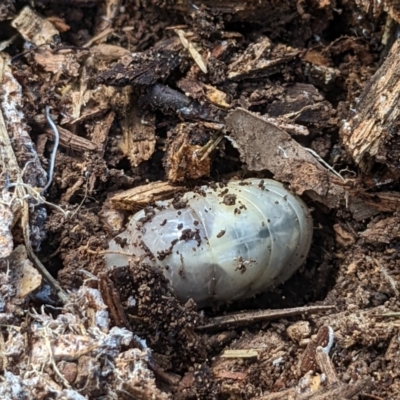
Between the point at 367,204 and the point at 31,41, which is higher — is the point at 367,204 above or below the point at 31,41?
below

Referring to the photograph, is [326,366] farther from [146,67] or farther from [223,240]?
[146,67]

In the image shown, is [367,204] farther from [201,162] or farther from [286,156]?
[201,162]

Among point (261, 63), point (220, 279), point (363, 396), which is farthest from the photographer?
point (261, 63)

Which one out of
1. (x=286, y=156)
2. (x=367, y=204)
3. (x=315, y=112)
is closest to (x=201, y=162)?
(x=286, y=156)

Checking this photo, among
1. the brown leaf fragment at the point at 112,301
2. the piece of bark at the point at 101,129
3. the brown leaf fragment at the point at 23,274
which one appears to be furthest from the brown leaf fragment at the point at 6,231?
the piece of bark at the point at 101,129

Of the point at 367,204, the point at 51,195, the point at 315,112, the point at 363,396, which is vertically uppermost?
the point at 315,112

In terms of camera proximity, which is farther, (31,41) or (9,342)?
(31,41)

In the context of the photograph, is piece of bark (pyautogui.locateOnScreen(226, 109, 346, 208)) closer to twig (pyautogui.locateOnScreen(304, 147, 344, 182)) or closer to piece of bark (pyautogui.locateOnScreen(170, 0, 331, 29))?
twig (pyautogui.locateOnScreen(304, 147, 344, 182))

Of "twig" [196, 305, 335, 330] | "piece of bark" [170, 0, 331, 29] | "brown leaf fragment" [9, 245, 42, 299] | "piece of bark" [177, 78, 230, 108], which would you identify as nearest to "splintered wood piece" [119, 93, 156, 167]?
"piece of bark" [177, 78, 230, 108]
